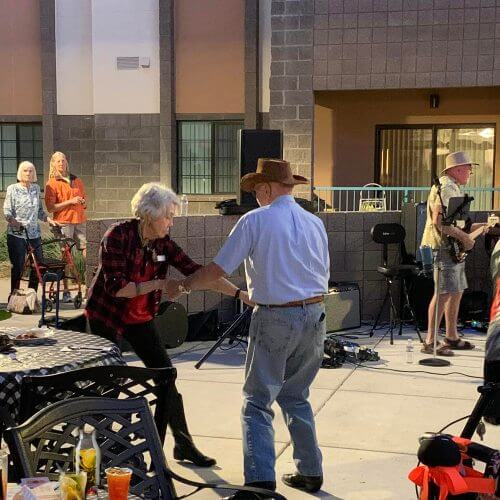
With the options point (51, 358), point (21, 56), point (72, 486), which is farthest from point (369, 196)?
point (72, 486)

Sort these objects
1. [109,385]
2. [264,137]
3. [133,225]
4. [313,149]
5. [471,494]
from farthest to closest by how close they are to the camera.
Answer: [313,149] < [264,137] < [133,225] < [109,385] < [471,494]

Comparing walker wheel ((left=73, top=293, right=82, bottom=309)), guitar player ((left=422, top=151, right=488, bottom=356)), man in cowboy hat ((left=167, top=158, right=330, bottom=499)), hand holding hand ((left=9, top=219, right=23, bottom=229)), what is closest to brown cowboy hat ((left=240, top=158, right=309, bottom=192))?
man in cowboy hat ((left=167, top=158, right=330, bottom=499))

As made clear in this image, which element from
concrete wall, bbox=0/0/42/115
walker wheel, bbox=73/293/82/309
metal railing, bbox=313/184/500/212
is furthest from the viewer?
concrete wall, bbox=0/0/42/115

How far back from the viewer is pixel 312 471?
4.73 meters

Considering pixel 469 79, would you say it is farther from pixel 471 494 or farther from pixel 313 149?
pixel 471 494

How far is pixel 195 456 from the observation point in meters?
5.16

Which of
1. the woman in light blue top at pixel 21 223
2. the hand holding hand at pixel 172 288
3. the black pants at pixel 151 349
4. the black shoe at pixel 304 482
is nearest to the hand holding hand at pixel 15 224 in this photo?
the woman in light blue top at pixel 21 223

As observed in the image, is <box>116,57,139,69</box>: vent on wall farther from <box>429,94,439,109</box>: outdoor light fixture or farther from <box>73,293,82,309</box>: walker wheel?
<box>73,293,82,309</box>: walker wheel

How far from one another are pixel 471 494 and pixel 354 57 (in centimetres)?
1225

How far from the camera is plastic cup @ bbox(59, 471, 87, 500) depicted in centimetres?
256

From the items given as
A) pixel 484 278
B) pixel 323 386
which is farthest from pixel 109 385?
pixel 484 278

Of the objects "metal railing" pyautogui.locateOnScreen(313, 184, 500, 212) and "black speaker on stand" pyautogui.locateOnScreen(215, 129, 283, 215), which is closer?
"black speaker on stand" pyautogui.locateOnScreen(215, 129, 283, 215)

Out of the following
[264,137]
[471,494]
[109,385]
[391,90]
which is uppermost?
[391,90]

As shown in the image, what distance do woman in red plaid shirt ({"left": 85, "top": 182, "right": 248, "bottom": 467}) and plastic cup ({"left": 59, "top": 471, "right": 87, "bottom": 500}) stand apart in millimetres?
2389
